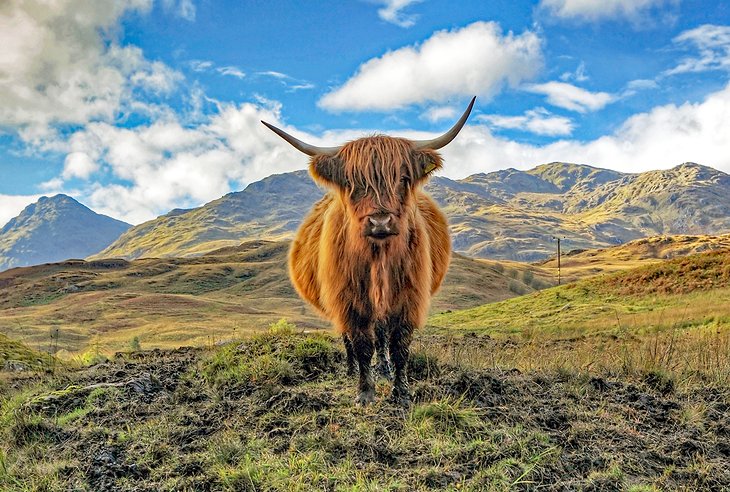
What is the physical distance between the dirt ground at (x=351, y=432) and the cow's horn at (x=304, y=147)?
2630 mm

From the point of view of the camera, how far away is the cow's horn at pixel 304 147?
5.96 metres

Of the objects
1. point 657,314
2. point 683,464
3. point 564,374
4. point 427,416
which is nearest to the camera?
point 683,464

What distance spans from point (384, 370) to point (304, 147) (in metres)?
3.27

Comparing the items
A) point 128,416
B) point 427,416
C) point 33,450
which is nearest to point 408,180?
point 427,416

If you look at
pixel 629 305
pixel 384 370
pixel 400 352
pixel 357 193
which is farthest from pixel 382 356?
pixel 629 305

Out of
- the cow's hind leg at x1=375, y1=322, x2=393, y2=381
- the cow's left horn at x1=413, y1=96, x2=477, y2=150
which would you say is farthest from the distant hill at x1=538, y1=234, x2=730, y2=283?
the cow's left horn at x1=413, y1=96, x2=477, y2=150

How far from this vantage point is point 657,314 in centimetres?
2081

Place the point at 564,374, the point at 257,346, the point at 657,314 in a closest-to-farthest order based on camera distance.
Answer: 1. the point at 564,374
2. the point at 257,346
3. the point at 657,314

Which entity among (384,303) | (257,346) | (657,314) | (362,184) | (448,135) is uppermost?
(448,135)

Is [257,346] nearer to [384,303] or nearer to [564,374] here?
[384,303]

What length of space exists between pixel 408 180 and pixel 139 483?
368 centimetres

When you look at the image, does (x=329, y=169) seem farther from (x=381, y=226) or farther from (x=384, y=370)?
(x=384, y=370)

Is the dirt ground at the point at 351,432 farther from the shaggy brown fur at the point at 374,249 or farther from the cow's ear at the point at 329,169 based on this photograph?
the cow's ear at the point at 329,169

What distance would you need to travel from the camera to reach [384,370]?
7.37 meters
